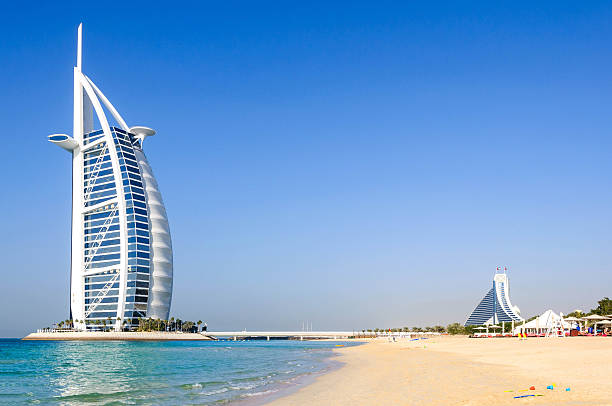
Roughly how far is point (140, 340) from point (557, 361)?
9781 cm

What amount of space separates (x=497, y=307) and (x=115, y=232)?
10389cm

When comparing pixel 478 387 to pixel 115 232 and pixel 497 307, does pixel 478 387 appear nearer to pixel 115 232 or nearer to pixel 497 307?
pixel 115 232

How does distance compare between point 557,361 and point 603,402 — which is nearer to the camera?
point 603,402

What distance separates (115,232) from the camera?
113 metres

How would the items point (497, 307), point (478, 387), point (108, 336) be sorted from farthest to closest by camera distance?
point (497, 307)
point (108, 336)
point (478, 387)

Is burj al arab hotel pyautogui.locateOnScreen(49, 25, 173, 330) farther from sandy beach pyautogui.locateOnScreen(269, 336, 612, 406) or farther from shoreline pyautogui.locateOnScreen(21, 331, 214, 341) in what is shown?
sandy beach pyautogui.locateOnScreen(269, 336, 612, 406)

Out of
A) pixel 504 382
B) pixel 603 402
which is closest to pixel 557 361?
pixel 504 382

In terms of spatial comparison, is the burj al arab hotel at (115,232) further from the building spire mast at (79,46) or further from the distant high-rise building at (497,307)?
the distant high-rise building at (497,307)

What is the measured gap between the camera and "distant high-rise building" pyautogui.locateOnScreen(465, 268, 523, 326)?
154m

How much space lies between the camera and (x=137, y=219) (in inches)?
4459

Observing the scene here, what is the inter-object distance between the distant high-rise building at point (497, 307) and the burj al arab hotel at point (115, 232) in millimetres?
86704

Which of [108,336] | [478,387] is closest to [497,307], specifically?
[108,336]

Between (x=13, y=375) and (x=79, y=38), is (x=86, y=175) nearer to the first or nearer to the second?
(x=79, y=38)

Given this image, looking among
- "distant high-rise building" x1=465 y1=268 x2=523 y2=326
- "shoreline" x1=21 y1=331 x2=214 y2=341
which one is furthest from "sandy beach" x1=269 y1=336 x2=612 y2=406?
"distant high-rise building" x1=465 y1=268 x2=523 y2=326
